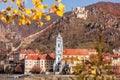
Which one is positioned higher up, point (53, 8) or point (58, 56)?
point (58, 56)

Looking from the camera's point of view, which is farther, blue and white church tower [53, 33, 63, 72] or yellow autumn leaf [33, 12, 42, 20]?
blue and white church tower [53, 33, 63, 72]

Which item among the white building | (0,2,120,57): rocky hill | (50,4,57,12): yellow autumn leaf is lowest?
(50,4,57,12): yellow autumn leaf

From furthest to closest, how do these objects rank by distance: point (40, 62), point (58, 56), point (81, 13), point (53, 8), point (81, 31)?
point (81, 13)
point (81, 31)
point (40, 62)
point (58, 56)
point (53, 8)

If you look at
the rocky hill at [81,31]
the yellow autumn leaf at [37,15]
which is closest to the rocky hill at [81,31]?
the rocky hill at [81,31]

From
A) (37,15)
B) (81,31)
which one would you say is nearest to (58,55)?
(81,31)

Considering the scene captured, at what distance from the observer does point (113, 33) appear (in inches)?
5359

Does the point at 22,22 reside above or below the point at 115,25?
below

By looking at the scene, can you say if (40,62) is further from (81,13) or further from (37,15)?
(37,15)

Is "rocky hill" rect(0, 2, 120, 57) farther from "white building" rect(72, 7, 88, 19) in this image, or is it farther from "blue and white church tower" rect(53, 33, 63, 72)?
"blue and white church tower" rect(53, 33, 63, 72)

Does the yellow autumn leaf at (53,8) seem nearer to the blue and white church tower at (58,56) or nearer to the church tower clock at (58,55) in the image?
the blue and white church tower at (58,56)

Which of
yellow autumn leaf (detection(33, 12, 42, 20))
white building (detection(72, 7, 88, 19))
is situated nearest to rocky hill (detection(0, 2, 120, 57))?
white building (detection(72, 7, 88, 19))

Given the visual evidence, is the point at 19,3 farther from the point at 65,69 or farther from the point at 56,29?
the point at 56,29

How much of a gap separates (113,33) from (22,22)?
13251 centimetres

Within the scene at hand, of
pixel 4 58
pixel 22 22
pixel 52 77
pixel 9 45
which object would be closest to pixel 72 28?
pixel 4 58
